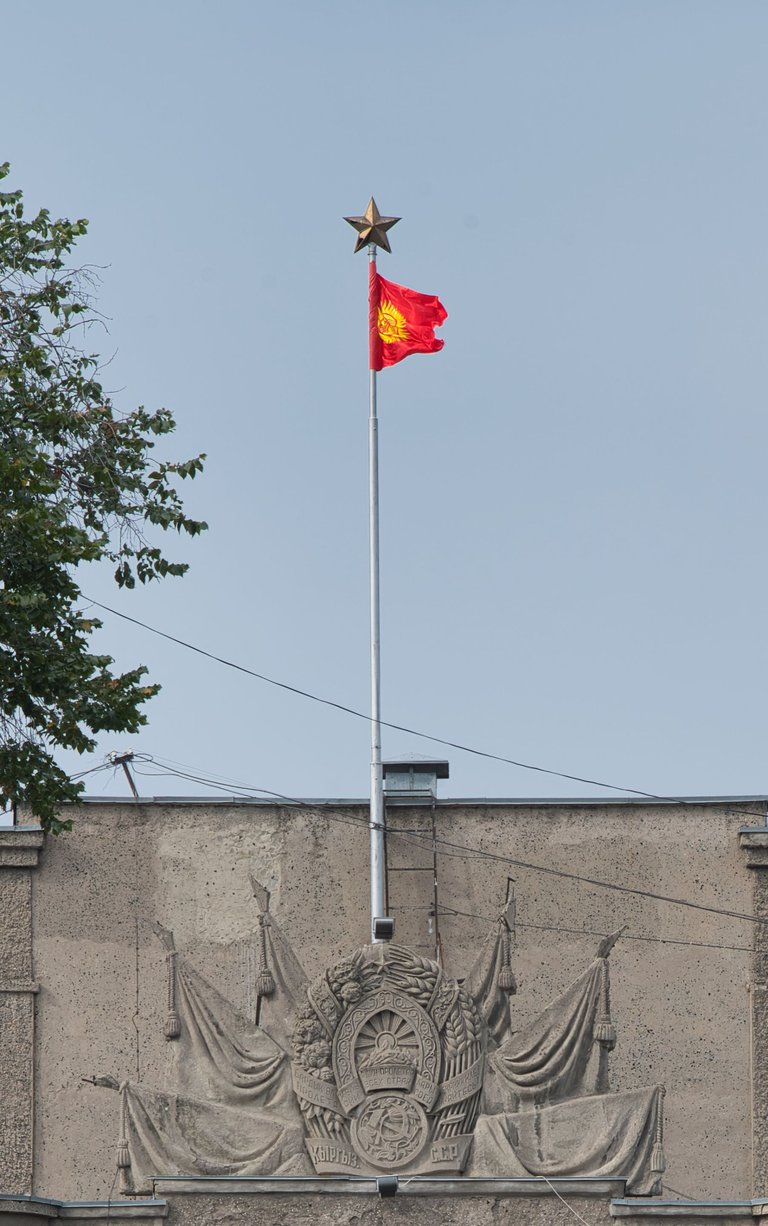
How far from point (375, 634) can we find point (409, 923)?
8.13 ft

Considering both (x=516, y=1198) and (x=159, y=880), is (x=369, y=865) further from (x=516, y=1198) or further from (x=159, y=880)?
(x=516, y=1198)

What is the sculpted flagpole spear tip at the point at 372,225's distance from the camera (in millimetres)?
20188

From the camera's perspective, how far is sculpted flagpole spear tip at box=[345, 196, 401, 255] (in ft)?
66.2

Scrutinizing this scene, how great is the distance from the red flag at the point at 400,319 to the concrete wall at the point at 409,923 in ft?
13.5

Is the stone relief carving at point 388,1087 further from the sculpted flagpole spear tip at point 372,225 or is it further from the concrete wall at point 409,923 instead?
the sculpted flagpole spear tip at point 372,225

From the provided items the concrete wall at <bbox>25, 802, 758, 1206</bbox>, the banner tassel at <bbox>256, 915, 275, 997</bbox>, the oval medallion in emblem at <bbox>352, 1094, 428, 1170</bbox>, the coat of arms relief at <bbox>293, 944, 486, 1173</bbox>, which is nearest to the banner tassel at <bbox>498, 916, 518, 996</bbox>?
the coat of arms relief at <bbox>293, 944, 486, 1173</bbox>

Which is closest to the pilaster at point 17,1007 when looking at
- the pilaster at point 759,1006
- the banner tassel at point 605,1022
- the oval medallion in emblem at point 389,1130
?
the oval medallion in emblem at point 389,1130

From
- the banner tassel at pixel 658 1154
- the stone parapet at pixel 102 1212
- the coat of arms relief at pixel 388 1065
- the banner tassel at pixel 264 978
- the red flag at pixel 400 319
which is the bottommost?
the stone parapet at pixel 102 1212

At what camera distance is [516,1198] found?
16531 millimetres

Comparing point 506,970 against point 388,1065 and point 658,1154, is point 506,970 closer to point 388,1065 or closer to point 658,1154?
point 388,1065

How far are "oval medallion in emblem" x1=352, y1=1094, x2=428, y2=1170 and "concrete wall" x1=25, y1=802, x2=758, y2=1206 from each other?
7.81 ft

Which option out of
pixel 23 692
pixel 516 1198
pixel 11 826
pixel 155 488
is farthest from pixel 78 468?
pixel 516 1198

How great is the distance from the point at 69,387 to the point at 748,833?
23.9ft

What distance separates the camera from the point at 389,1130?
16.9m
